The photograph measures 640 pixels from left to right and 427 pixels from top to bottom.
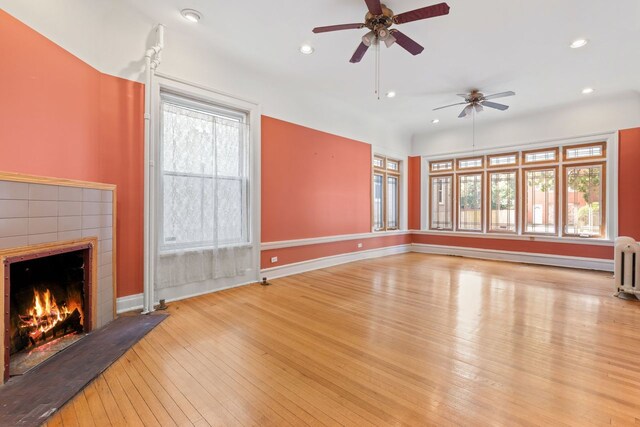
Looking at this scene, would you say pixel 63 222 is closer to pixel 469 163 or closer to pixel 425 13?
pixel 425 13

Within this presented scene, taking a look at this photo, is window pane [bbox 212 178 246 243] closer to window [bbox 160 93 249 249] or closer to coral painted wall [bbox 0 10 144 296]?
window [bbox 160 93 249 249]

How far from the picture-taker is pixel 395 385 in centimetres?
190

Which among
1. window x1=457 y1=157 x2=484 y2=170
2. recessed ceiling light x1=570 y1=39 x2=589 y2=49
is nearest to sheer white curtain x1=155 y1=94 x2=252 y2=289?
recessed ceiling light x1=570 y1=39 x2=589 y2=49

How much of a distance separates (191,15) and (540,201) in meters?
7.61

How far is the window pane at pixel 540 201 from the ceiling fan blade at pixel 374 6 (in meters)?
5.89

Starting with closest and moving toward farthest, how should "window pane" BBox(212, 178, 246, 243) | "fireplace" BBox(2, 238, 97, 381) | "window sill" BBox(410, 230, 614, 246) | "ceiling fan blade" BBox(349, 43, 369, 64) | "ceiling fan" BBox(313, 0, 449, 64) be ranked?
"fireplace" BBox(2, 238, 97, 381) → "ceiling fan" BBox(313, 0, 449, 64) → "ceiling fan blade" BBox(349, 43, 369, 64) → "window pane" BBox(212, 178, 246, 243) → "window sill" BBox(410, 230, 614, 246)

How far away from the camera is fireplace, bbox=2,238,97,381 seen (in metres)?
2.08

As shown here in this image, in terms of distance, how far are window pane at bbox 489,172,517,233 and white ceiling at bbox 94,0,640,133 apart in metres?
1.94

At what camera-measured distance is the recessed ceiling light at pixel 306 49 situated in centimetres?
377

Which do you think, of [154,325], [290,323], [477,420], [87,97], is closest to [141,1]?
[87,97]

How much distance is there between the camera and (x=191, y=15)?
3156mm

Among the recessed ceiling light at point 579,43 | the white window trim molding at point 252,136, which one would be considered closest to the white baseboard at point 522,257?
the recessed ceiling light at point 579,43

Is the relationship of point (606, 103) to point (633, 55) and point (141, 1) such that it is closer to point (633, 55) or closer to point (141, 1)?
point (633, 55)

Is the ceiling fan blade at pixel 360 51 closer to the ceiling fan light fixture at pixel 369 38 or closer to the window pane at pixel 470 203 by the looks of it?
the ceiling fan light fixture at pixel 369 38
